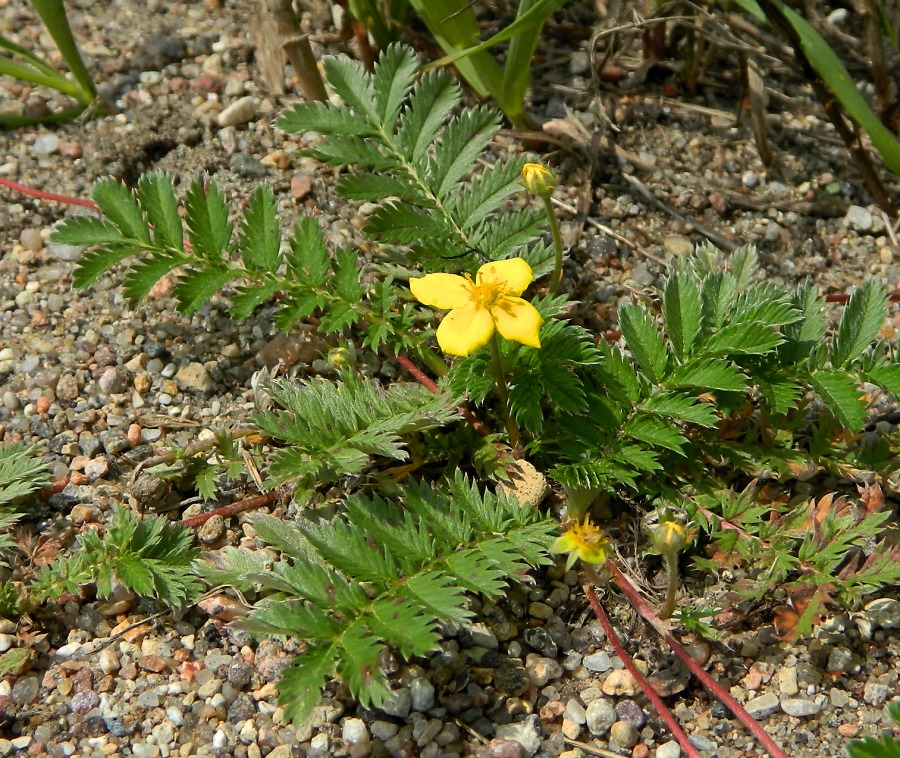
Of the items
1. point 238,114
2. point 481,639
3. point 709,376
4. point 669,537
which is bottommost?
point 481,639

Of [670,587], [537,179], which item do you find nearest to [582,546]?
[670,587]

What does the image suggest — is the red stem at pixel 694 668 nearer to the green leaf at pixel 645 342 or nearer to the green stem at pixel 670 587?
the green stem at pixel 670 587

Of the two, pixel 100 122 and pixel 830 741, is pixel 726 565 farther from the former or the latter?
pixel 100 122

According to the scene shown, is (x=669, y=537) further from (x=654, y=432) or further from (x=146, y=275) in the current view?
(x=146, y=275)

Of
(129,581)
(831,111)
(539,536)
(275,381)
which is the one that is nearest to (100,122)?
(275,381)

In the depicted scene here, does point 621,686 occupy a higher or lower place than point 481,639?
lower

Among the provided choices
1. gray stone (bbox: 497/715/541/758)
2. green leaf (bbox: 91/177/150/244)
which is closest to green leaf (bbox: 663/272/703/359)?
gray stone (bbox: 497/715/541/758)
